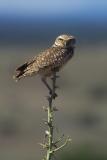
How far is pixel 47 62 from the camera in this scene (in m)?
6.51

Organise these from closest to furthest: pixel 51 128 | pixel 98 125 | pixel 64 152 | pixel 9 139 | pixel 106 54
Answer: pixel 51 128, pixel 64 152, pixel 9 139, pixel 98 125, pixel 106 54

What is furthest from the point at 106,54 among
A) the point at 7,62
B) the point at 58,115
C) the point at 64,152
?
the point at 64,152

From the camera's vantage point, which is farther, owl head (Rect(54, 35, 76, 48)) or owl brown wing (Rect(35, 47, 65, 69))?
owl head (Rect(54, 35, 76, 48))

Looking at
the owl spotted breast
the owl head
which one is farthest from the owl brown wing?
the owl head

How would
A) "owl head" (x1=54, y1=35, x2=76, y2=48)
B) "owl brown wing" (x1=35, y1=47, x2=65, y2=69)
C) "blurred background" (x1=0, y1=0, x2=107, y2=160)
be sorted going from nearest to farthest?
"owl brown wing" (x1=35, y1=47, x2=65, y2=69) → "owl head" (x1=54, y1=35, x2=76, y2=48) → "blurred background" (x1=0, y1=0, x2=107, y2=160)

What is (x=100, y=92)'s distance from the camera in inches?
1599

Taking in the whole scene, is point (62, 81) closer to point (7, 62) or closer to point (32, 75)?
point (7, 62)

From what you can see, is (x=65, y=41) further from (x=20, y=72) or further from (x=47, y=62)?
(x=20, y=72)

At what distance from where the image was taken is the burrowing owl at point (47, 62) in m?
6.49

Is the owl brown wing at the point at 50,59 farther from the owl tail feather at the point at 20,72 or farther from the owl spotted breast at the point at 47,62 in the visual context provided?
the owl tail feather at the point at 20,72

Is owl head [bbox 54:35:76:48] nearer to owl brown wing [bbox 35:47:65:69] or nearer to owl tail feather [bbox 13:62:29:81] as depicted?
owl brown wing [bbox 35:47:65:69]

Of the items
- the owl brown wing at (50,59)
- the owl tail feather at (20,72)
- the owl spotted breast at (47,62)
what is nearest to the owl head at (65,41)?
the owl spotted breast at (47,62)

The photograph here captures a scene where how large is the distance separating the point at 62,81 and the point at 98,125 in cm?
1481

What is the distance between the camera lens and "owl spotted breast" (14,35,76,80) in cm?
649
